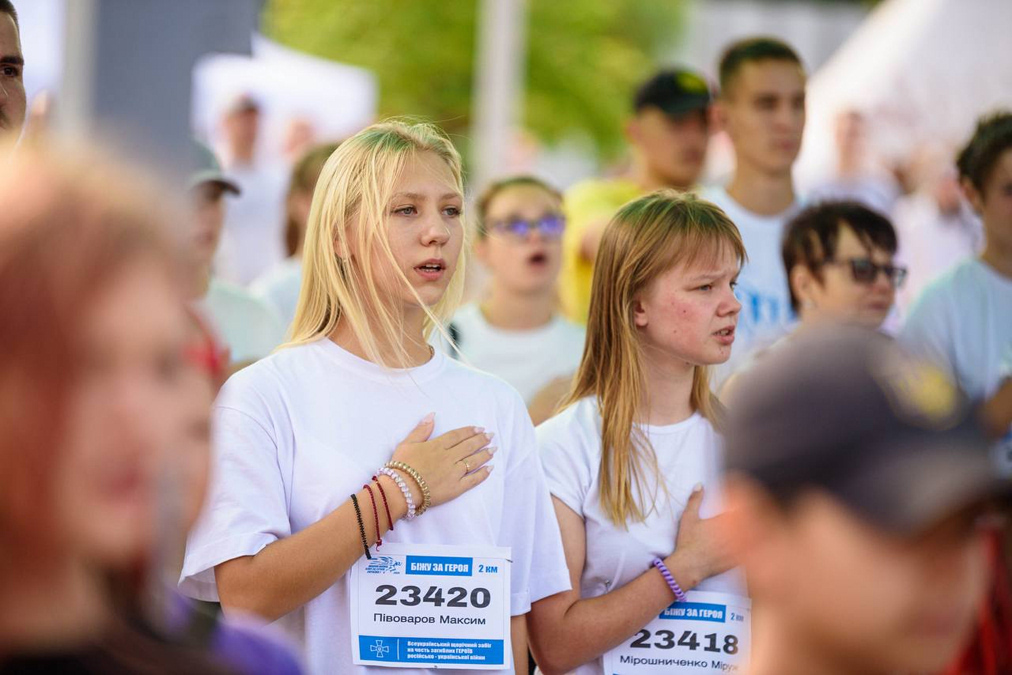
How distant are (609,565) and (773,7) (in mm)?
28799

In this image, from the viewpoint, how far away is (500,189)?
5.50m

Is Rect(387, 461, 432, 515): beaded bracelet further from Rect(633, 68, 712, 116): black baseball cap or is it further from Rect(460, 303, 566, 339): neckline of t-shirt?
Rect(633, 68, 712, 116): black baseball cap

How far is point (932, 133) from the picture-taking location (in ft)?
27.9

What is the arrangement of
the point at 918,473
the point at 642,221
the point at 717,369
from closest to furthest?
the point at 918,473
the point at 642,221
the point at 717,369

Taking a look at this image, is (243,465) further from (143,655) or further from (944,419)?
(944,419)

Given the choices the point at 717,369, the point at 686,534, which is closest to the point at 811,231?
the point at 717,369

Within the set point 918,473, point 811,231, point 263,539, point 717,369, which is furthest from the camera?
point 811,231

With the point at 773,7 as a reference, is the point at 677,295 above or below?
below

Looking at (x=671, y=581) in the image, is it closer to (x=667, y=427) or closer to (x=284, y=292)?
(x=667, y=427)

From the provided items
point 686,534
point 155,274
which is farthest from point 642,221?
point 155,274

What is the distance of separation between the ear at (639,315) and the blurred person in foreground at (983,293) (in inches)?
49.7

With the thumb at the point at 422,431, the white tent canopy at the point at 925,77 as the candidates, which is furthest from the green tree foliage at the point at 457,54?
the thumb at the point at 422,431

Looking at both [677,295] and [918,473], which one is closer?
[918,473]

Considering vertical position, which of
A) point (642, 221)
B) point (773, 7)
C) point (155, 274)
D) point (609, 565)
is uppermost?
point (773, 7)
